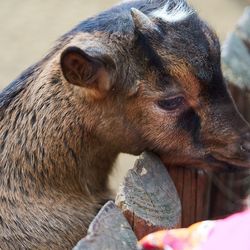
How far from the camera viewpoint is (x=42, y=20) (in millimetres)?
6828

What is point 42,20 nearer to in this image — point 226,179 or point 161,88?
point 226,179

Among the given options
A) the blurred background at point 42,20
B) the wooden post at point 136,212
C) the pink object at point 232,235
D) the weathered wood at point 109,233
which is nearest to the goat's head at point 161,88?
the wooden post at point 136,212

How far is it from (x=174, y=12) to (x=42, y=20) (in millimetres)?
3897

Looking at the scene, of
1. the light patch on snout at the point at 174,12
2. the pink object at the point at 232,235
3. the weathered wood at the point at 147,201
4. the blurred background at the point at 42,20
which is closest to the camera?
the pink object at the point at 232,235

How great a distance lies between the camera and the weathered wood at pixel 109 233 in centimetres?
225

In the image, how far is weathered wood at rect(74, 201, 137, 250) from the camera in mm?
2248

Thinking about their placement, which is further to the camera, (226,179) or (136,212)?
(226,179)

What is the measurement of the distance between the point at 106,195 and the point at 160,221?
2.87 ft

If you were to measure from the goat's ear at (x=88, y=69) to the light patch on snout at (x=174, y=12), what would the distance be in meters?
0.27

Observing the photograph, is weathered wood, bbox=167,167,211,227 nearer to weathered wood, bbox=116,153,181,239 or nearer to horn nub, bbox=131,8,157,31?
weathered wood, bbox=116,153,181,239

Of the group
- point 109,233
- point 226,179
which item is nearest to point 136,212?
point 109,233

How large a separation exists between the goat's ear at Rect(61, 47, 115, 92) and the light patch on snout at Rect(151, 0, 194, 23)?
0.87ft

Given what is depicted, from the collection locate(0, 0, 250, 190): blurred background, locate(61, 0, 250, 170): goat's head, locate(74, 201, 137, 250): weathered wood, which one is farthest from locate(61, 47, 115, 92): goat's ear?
locate(0, 0, 250, 190): blurred background

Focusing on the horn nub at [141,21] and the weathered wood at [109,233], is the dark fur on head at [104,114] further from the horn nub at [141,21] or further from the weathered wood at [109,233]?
the weathered wood at [109,233]
